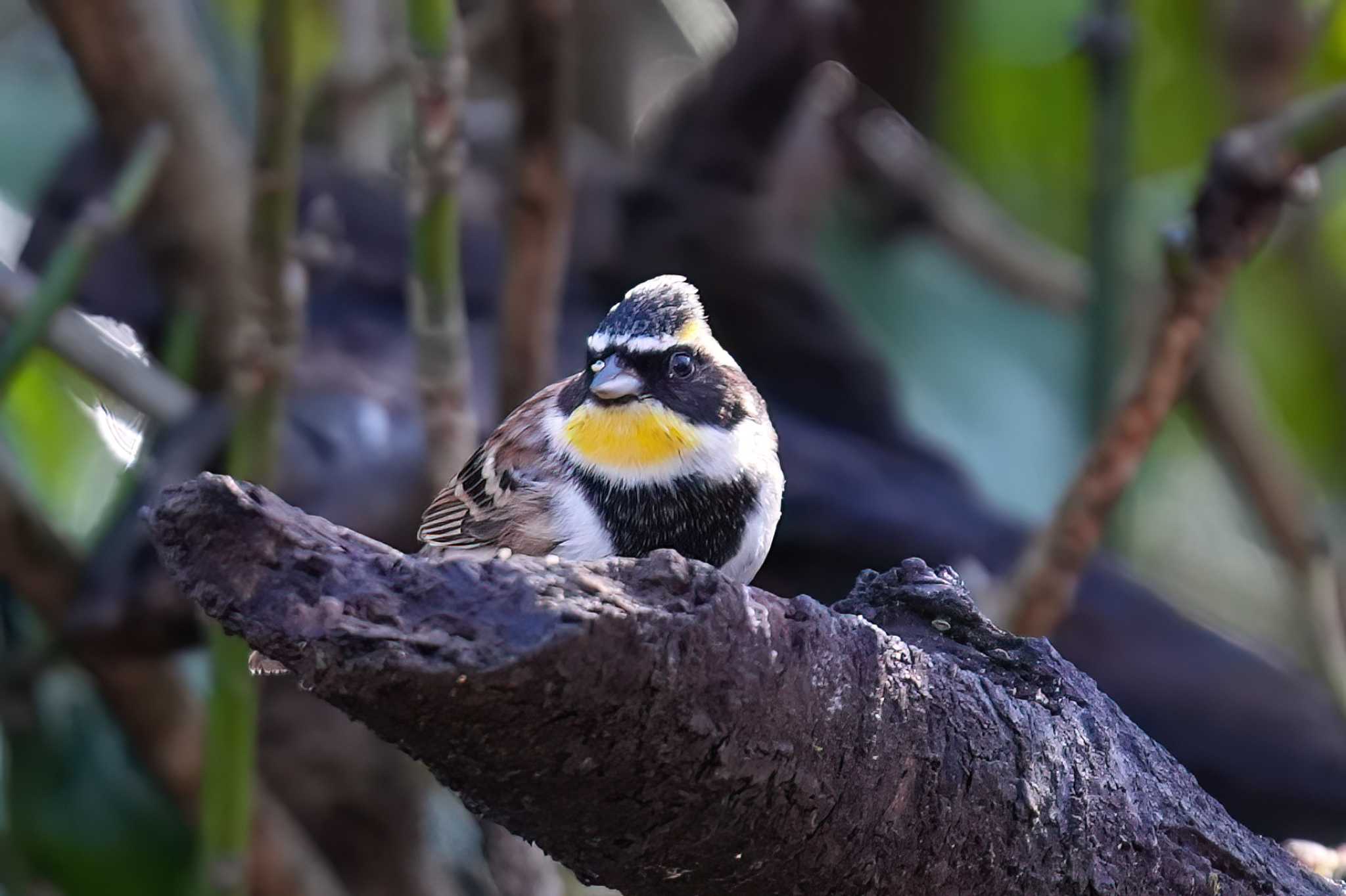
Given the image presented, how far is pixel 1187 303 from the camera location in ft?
8.30

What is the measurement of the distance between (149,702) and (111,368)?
696 mm

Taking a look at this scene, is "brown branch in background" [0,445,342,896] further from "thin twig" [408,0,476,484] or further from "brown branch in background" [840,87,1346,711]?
"brown branch in background" [840,87,1346,711]

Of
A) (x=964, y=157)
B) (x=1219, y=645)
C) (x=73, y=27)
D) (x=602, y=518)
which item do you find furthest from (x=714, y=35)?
(x=602, y=518)

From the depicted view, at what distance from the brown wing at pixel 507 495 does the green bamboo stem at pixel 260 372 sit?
0.57 metres

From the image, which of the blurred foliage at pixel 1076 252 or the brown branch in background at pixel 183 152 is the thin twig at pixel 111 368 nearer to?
the brown branch in background at pixel 183 152

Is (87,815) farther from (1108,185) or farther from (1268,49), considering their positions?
(1268,49)

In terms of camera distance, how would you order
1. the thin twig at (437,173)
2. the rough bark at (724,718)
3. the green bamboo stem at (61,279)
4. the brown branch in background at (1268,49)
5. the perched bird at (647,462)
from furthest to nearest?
the brown branch in background at (1268,49) < the green bamboo stem at (61,279) < the thin twig at (437,173) < the perched bird at (647,462) < the rough bark at (724,718)

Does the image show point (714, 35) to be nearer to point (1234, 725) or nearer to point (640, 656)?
point (1234, 725)

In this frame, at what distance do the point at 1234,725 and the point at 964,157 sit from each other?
239 centimetres

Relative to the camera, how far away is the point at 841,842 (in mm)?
1217

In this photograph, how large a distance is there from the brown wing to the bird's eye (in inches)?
7.3

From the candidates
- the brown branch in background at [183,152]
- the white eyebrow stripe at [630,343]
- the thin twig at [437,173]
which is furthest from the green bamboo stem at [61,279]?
the white eyebrow stripe at [630,343]

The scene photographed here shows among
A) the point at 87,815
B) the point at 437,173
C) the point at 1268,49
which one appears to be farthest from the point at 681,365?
the point at 1268,49

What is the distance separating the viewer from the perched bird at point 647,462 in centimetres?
180
